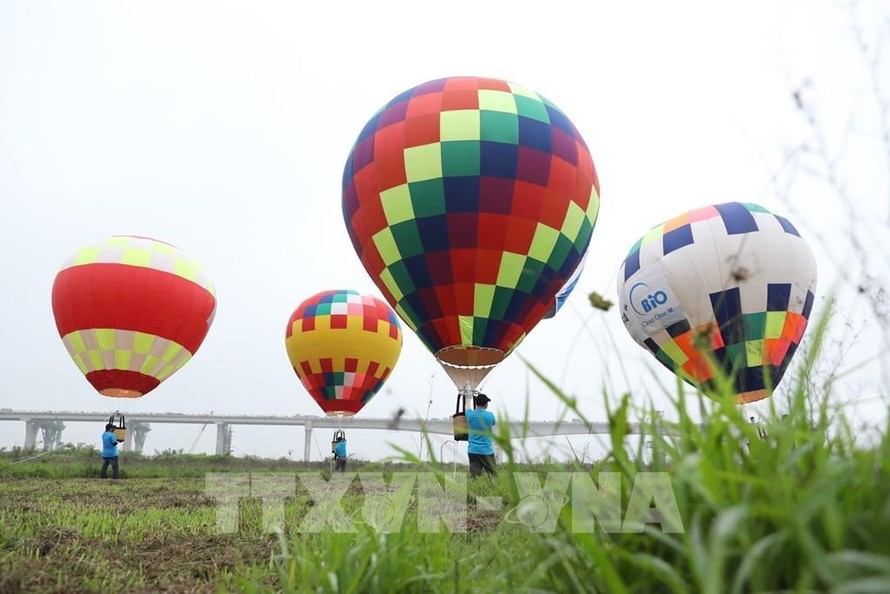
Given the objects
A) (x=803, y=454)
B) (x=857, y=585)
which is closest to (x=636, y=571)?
(x=803, y=454)

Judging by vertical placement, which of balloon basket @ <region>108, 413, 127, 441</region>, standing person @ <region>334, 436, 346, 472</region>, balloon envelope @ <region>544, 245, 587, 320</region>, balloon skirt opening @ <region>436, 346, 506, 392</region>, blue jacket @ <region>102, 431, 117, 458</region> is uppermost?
balloon envelope @ <region>544, 245, 587, 320</region>

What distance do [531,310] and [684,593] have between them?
11865mm

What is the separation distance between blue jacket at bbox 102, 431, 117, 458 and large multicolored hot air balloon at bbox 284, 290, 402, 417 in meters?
8.67

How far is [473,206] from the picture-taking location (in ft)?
39.2

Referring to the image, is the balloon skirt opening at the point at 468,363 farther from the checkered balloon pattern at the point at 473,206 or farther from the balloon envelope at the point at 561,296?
the balloon envelope at the point at 561,296

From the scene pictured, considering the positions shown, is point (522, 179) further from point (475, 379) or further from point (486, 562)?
point (486, 562)

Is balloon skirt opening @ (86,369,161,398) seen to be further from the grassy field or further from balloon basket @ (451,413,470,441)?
the grassy field

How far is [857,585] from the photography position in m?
0.87

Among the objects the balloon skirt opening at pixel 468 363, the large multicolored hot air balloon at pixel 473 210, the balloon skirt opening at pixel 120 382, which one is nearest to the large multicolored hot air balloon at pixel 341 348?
the balloon skirt opening at pixel 120 382

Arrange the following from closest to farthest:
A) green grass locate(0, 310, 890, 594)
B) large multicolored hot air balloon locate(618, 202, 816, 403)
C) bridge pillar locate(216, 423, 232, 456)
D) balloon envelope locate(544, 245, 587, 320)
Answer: green grass locate(0, 310, 890, 594) → balloon envelope locate(544, 245, 587, 320) → large multicolored hot air balloon locate(618, 202, 816, 403) → bridge pillar locate(216, 423, 232, 456)

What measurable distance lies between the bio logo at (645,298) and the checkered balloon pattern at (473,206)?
3.91m

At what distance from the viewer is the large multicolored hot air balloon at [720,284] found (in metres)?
14.2

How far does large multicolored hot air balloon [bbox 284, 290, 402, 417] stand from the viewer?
968 inches

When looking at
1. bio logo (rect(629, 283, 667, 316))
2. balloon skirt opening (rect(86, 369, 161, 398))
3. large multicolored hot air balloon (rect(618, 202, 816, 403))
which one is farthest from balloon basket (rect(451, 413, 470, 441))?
balloon skirt opening (rect(86, 369, 161, 398))
